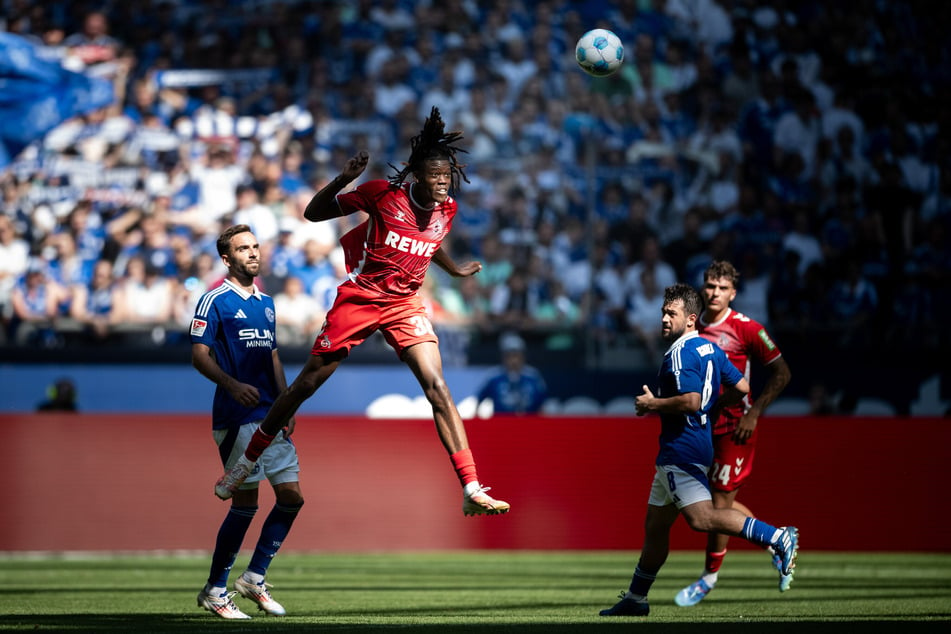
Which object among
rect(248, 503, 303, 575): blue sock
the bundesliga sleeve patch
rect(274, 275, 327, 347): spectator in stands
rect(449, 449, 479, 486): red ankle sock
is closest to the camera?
rect(449, 449, 479, 486): red ankle sock

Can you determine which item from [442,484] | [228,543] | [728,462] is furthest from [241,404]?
[442,484]

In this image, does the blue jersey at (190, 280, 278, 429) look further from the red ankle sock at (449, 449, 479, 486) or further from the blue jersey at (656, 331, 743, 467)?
the blue jersey at (656, 331, 743, 467)

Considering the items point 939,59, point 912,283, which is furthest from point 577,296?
point 939,59

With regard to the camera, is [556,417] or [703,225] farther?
[703,225]

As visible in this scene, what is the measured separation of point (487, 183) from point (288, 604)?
9.25 meters

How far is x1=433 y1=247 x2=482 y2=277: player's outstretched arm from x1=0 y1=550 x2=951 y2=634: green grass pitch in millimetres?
2171

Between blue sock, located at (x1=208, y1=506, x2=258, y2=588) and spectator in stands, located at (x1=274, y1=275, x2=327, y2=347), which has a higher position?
spectator in stands, located at (x1=274, y1=275, x2=327, y2=347)

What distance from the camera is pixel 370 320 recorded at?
774 centimetres

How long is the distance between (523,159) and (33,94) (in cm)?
678

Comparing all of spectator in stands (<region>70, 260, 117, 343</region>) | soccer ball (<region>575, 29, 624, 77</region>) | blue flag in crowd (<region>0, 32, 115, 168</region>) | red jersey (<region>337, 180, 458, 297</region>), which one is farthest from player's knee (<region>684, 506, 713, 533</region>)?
blue flag in crowd (<region>0, 32, 115, 168</region>)

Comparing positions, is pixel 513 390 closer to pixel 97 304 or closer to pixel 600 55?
pixel 97 304

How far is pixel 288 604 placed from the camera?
8414 mm

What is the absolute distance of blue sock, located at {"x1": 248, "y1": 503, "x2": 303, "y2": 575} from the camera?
7785mm

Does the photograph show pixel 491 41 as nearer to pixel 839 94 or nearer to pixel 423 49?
pixel 423 49
